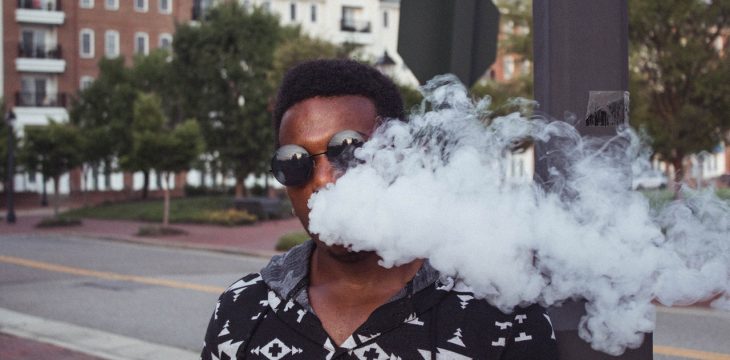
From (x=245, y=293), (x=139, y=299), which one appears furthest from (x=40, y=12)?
(x=245, y=293)

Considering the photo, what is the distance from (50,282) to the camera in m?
13.1

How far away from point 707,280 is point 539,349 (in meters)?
0.47

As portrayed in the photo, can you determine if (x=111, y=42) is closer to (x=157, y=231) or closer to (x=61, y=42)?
(x=61, y=42)

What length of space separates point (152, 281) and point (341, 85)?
Answer: 39.5ft

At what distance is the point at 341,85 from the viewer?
1676 millimetres

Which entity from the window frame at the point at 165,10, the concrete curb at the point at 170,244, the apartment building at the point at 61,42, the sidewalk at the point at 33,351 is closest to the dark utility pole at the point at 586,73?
the sidewalk at the point at 33,351

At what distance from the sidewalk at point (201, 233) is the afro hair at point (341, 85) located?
15.8 m

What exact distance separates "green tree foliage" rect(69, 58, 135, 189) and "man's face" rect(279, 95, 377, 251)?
38.0 m

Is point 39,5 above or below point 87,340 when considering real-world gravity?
above

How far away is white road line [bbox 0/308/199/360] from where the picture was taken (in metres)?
7.53

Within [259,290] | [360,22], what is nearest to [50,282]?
[259,290]

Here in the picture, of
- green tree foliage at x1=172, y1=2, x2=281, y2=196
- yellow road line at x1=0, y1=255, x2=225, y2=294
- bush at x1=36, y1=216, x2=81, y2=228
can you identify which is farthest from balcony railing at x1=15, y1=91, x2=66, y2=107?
yellow road line at x1=0, y1=255, x2=225, y2=294

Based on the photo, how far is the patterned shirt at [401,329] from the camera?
61.6 inches

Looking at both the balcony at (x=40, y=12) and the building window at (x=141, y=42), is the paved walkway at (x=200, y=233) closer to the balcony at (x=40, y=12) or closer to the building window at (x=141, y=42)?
the balcony at (x=40, y=12)
